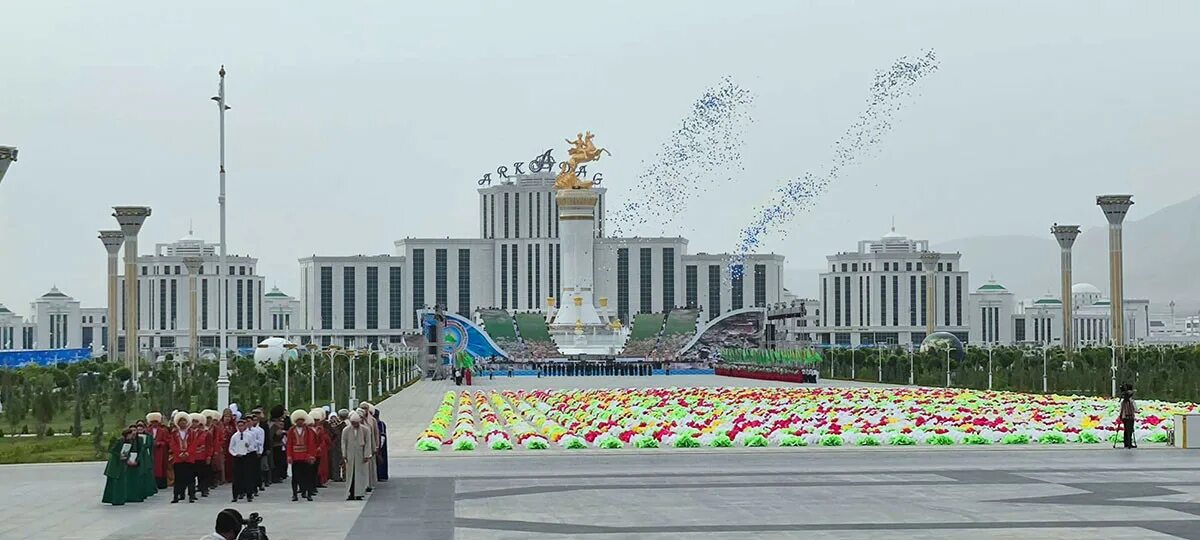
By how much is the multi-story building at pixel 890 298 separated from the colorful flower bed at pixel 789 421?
141 m

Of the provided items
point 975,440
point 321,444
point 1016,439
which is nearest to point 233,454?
point 321,444

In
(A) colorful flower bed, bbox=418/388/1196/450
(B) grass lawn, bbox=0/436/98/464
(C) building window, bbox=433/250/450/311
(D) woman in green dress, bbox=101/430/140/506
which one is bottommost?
(B) grass lawn, bbox=0/436/98/464

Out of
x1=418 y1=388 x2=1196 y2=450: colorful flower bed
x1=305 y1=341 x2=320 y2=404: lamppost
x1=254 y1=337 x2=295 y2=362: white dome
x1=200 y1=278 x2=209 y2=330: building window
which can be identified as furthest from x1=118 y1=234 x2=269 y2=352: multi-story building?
x1=418 y1=388 x2=1196 y2=450: colorful flower bed

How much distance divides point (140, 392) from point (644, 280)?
11812cm

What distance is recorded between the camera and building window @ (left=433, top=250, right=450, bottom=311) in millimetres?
174875

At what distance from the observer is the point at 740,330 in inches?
4373

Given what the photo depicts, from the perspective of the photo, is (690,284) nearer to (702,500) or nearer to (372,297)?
(372,297)

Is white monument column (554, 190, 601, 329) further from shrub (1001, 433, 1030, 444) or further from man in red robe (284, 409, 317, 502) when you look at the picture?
man in red robe (284, 409, 317, 502)

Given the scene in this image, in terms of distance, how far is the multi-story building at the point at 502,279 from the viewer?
17288 centimetres

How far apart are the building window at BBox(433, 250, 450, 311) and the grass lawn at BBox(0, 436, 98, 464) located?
136 m

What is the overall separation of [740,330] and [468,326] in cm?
1837

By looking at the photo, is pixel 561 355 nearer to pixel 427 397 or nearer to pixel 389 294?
pixel 427 397

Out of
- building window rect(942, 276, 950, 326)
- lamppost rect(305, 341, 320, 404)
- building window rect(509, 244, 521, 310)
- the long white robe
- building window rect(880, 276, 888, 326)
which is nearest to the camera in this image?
the long white robe

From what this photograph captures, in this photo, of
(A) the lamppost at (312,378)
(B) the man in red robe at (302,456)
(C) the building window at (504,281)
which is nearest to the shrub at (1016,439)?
(B) the man in red robe at (302,456)
